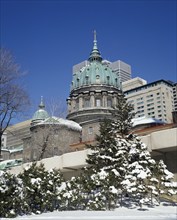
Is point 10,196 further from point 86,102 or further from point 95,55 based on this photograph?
point 95,55

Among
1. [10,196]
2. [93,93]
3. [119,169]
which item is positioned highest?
[93,93]

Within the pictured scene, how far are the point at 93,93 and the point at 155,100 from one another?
68271mm

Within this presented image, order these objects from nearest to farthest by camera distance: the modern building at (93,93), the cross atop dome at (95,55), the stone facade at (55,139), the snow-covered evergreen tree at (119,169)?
1. the snow-covered evergreen tree at (119,169)
2. the stone facade at (55,139)
3. the modern building at (93,93)
4. the cross atop dome at (95,55)

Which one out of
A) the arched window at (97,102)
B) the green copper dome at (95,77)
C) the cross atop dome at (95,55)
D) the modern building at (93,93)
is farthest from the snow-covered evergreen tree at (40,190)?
the cross atop dome at (95,55)

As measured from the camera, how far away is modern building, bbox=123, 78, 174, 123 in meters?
123

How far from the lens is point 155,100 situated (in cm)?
12456

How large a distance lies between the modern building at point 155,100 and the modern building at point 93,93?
6091 cm

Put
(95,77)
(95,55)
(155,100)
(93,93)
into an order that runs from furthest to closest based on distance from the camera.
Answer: (155,100)
(95,55)
(95,77)
(93,93)

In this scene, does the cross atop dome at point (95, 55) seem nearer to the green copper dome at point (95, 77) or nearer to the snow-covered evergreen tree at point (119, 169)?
the green copper dome at point (95, 77)

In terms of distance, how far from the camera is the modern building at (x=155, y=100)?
123 m

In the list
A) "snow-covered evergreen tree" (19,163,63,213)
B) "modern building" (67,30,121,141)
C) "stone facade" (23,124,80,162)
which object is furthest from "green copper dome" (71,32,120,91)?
"snow-covered evergreen tree" (19,163,63,213)

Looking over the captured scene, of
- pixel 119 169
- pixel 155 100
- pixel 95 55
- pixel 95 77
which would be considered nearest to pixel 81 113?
pixel 95 77

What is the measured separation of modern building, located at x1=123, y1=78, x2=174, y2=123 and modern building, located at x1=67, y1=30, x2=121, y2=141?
Result: 6091 centimetres

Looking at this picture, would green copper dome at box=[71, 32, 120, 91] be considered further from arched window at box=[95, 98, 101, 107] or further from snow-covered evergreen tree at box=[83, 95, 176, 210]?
snow-covered evergreen tree at box=[83, 95, 176, 210]
